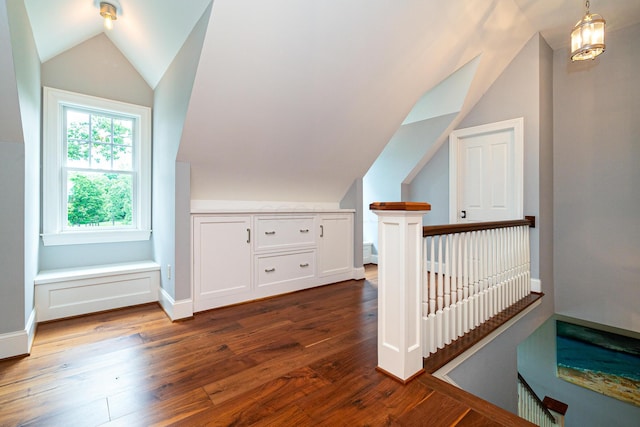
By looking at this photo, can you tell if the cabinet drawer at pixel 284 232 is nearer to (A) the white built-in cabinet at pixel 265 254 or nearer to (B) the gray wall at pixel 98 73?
(A) the white built-in cabinet at pixel 265 254

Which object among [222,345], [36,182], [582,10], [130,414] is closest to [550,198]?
[582,10]

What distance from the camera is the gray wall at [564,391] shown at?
138 inches

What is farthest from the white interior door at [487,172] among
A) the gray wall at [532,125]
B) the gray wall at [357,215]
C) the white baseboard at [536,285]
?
the gray wall at [357,215]

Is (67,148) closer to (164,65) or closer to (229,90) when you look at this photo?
(164,65)

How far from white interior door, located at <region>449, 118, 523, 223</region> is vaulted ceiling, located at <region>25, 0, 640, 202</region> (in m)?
0.55

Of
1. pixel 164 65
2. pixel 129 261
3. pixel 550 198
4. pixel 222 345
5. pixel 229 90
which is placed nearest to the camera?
pixel 222 345

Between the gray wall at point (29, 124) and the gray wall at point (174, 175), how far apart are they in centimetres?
91

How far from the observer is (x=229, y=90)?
225 centimetres

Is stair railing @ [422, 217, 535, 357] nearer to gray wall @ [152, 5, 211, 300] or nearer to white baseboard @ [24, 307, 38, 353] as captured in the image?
gray wall @ [152, 5, 211, 300]

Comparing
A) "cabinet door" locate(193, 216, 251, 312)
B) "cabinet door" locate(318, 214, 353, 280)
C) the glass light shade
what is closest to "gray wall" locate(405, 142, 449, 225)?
"cabinet door" locate(318, 214, 353, 280)

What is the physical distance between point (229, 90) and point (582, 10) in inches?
134

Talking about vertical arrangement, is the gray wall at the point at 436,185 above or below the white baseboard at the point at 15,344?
above

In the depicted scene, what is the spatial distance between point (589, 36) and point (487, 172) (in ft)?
5.42

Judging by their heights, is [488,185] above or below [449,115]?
below
